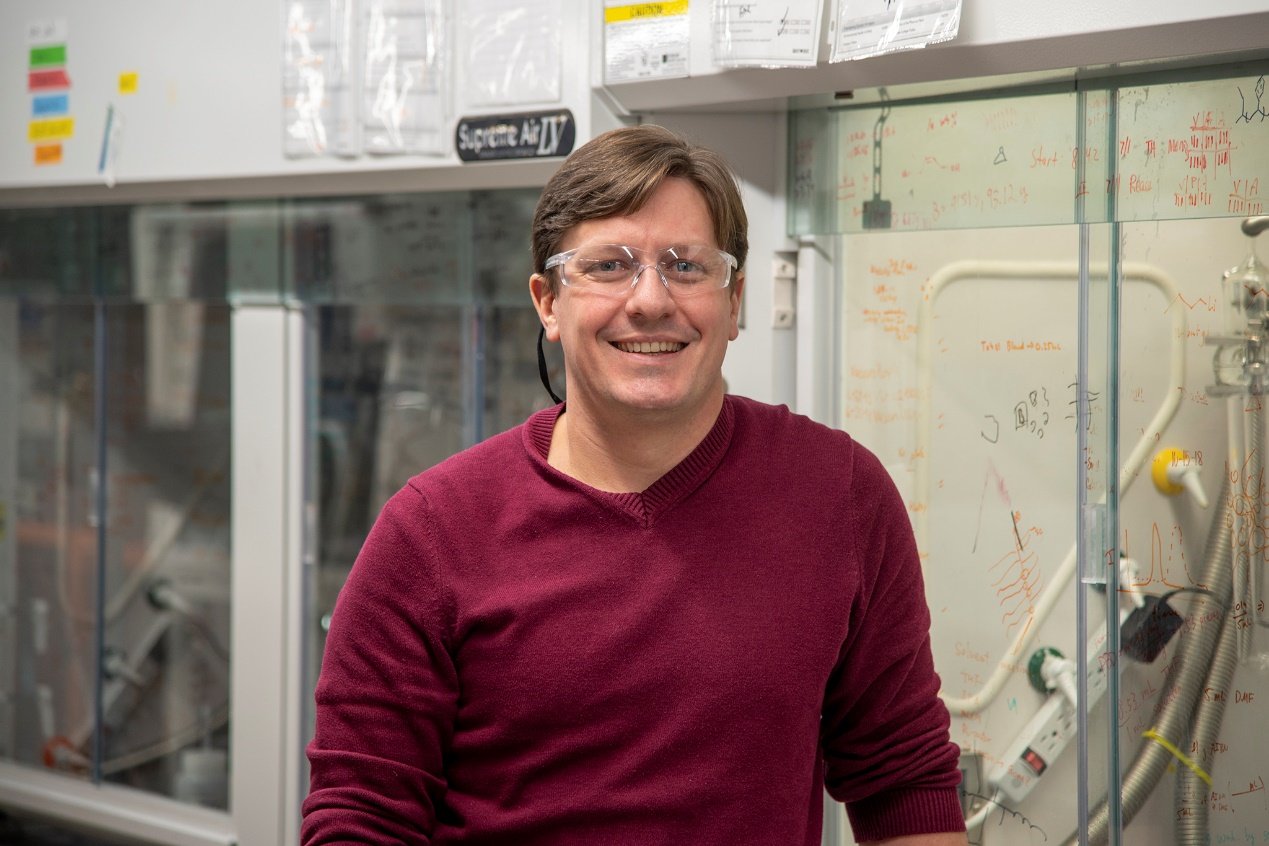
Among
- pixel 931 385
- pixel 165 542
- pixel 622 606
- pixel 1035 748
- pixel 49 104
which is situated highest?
pixel 49 104

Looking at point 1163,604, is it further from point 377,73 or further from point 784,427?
point 377,73

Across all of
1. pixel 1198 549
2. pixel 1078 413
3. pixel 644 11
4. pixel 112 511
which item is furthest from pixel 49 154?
pixel 1198 549

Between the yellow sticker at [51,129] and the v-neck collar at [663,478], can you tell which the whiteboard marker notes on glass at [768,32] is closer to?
the v-neck collar at [663,478]

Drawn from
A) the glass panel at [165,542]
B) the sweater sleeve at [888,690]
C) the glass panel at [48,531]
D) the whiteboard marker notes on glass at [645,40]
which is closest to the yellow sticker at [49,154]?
the glass panel at [165,542]

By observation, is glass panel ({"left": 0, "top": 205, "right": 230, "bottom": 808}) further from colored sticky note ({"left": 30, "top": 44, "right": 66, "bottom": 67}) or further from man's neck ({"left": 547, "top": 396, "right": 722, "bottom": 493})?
man's neck ({"left": 547, "top": 396, "right": 722, "bottom": 493})

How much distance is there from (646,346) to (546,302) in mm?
161

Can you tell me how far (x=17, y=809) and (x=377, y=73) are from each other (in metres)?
2.24

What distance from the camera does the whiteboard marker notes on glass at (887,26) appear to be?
1.67 meters

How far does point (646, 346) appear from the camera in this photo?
1.41 meters

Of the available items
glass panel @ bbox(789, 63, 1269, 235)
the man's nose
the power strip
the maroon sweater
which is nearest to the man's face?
the man's nose

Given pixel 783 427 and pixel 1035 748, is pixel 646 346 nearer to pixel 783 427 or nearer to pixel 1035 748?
pixel 783 427

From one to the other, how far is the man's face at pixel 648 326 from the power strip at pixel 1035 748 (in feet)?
2.98

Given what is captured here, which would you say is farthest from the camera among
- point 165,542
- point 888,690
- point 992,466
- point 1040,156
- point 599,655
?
point 165,542

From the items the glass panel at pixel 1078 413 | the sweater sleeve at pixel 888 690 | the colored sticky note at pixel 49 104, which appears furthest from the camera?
the colored sticky note at pixel 49 104
